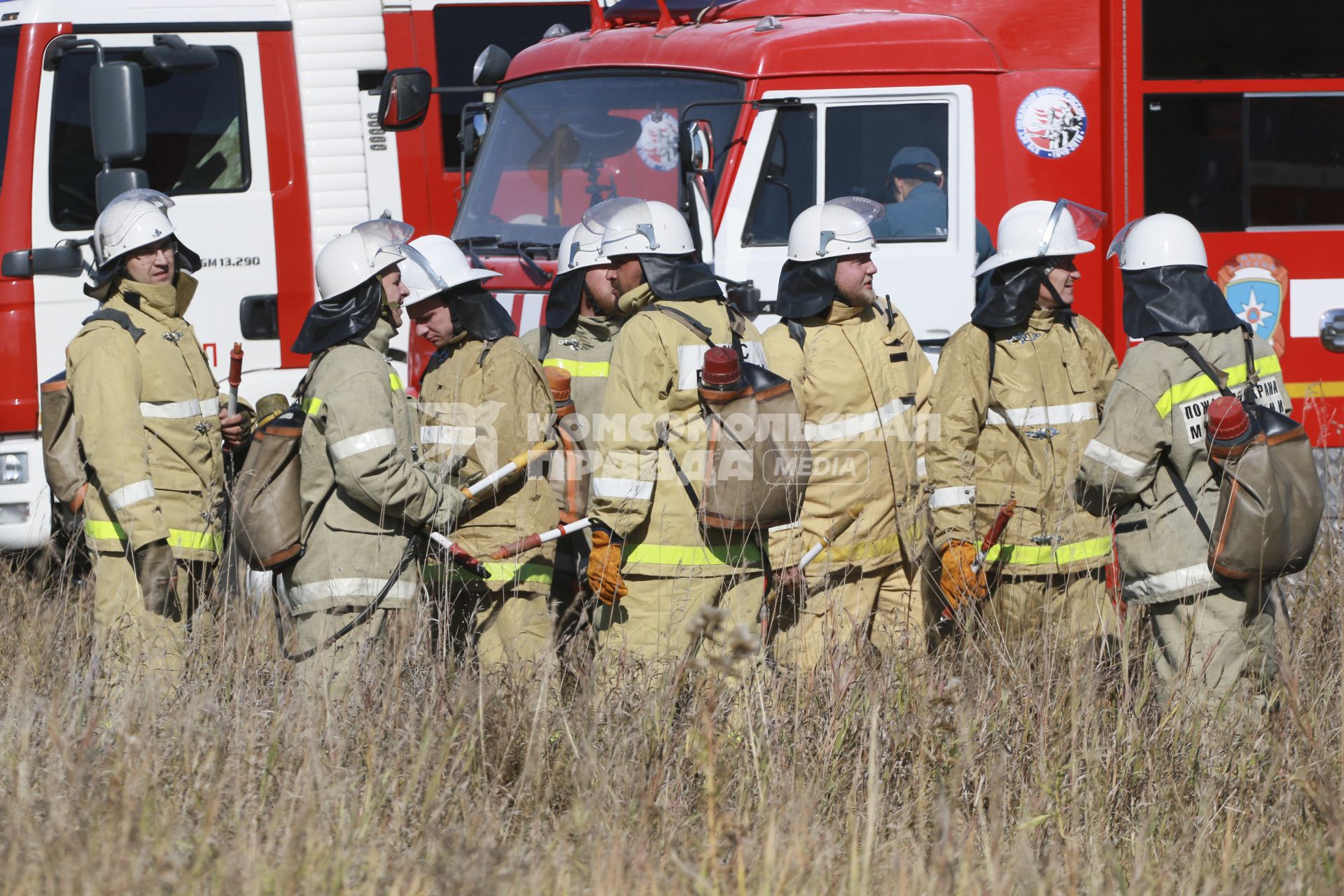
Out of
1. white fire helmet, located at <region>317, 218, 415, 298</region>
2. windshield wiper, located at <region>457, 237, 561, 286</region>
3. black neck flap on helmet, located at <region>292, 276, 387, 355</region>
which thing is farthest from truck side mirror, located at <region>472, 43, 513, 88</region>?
black neck flap on helmet, located at <region>292, 276, 387, 355</region>

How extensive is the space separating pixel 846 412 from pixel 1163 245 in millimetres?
1149

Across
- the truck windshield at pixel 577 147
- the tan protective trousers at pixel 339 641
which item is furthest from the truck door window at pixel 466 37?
the tan protective trousers at pixel 339 641

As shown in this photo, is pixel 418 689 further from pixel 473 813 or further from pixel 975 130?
pixel 975 130

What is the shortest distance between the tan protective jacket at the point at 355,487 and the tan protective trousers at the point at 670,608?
651 millimetres

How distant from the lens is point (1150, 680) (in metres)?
4.35

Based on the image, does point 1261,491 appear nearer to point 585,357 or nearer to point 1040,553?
point 1040,553

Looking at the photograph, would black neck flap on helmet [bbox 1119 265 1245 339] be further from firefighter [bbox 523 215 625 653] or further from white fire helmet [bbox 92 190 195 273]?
white fire helmet [bbox 92 190 195 273]

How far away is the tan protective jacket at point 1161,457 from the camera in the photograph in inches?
169

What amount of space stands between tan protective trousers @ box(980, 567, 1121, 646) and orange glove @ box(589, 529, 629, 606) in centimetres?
125

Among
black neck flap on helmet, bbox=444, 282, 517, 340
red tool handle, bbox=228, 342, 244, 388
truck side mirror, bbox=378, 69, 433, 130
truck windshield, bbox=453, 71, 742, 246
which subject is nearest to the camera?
black neck flap on helmet, bbox=444, 282, 517, 340

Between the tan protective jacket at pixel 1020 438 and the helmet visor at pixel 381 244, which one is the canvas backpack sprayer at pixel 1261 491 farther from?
the helmet visor at pixel 381 244

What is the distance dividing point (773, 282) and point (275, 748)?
9.54ft

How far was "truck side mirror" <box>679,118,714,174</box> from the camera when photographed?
5543mm

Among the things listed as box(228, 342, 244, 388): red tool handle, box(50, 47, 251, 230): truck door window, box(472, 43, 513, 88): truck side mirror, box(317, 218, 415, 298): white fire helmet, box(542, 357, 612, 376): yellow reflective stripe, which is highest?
box(472, 43, 513, 88): truck side mirror
